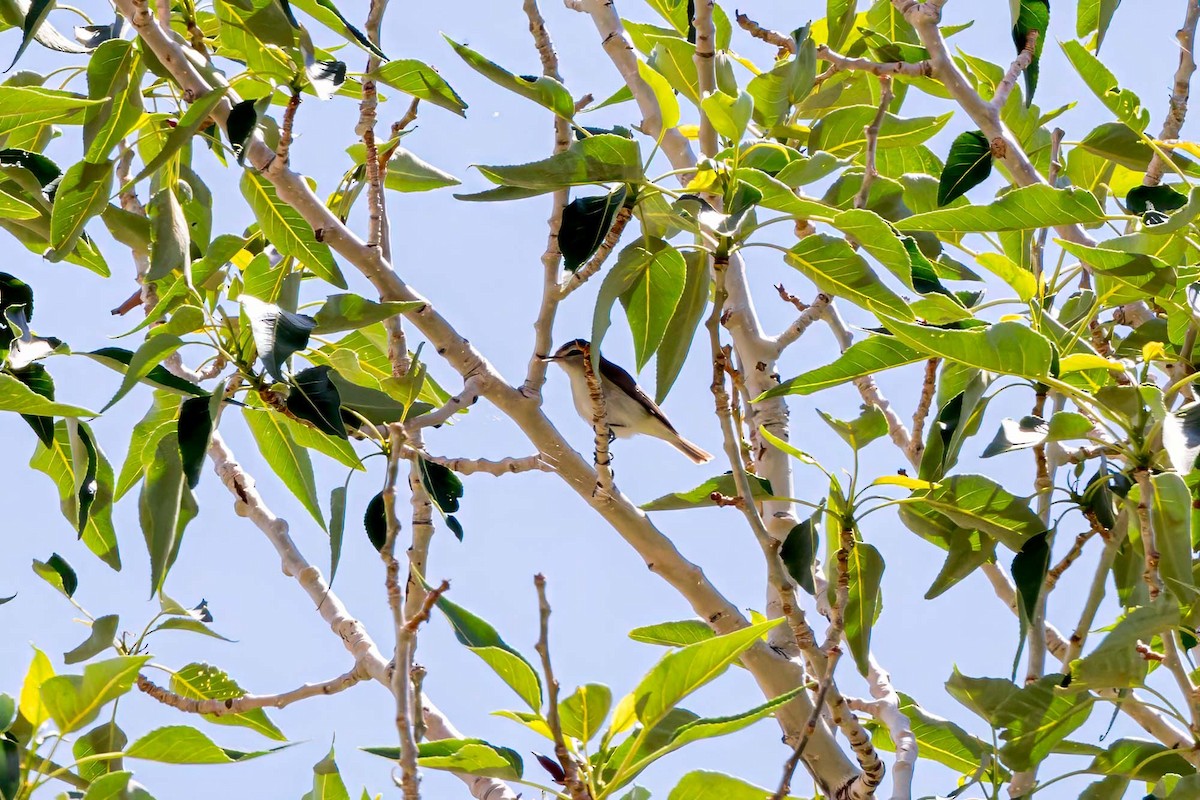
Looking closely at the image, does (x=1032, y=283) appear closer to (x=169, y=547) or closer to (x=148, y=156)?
(x=169, y=547)

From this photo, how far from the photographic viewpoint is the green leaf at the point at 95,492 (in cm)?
305

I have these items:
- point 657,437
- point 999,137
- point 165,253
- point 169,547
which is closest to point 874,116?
point 999,137

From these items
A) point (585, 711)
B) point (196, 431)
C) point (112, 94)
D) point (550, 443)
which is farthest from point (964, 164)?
point (112, 94)

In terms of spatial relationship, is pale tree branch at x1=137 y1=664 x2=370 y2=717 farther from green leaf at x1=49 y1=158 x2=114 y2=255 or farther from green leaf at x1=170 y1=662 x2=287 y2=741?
green leaf at x1=49 y1=158 x2=114 y2=255

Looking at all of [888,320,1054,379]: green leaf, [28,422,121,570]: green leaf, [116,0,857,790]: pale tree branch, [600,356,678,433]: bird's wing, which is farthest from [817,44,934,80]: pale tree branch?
[600,356,678,433]: bird's wing

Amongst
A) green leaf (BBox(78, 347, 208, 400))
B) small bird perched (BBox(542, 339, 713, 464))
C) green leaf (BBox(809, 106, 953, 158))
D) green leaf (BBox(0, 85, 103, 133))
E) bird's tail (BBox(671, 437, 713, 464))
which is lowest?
green leaf (BBox(78, 347, 208, 400))

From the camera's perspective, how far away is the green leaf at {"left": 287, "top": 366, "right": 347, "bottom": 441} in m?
2.51

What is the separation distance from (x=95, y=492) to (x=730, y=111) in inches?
69.6

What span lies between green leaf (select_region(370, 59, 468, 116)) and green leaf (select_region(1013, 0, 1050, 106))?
4.79 ft

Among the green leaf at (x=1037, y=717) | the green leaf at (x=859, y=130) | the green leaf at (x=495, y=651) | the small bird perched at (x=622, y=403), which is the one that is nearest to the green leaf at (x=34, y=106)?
the green leaf at (x=495, y=651)

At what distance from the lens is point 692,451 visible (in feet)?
26.9

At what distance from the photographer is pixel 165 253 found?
2.68 metres

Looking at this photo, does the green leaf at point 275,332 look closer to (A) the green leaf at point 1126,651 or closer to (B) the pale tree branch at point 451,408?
(B) the pale tree branch at point 451,408

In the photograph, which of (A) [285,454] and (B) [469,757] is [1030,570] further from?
(A) [285,454]
